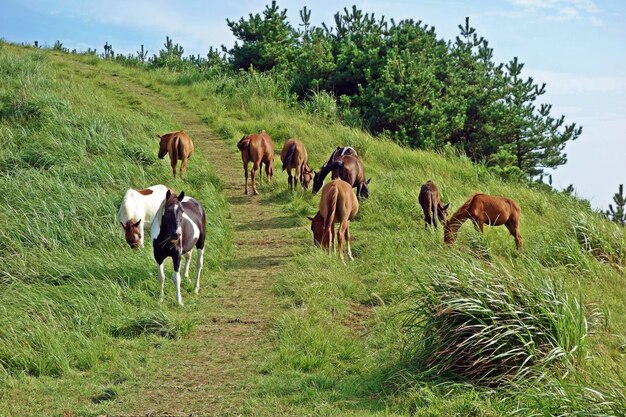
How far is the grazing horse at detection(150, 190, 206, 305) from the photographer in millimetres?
8617

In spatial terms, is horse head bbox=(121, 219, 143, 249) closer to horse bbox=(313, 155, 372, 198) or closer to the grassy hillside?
the grassy hillside

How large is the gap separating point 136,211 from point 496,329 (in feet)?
20.3

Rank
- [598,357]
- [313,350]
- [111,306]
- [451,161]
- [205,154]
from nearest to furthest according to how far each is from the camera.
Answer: [598,357], [313,350], [111,306], [205,154], [451,161]

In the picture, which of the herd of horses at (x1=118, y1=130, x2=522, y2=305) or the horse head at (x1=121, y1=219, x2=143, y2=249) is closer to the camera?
the herd of horses at (x1=118, y1=130, x2=522, y2=305)

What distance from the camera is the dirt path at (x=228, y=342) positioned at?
6.53 m

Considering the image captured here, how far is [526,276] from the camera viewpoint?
23.6ft

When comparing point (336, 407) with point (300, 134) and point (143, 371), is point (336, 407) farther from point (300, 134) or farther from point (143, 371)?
point (300, 134)

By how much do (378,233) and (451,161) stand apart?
8.11m

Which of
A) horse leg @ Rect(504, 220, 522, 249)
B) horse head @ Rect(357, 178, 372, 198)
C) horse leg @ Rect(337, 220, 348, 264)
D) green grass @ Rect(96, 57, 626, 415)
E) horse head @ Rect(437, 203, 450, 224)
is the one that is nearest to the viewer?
green grass @ Rect(96, 57, 626, 415)

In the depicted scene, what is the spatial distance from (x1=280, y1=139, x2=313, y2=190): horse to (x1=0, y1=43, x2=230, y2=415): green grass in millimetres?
1557

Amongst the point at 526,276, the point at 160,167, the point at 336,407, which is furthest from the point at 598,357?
the point at 160,167

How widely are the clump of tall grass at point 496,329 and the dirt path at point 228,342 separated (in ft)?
5.98

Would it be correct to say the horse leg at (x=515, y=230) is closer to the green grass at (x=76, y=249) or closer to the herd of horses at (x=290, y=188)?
the herd of horses at (x=290, y=188)

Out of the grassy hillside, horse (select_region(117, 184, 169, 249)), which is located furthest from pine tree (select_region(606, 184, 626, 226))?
horse (select_region(117, 184, 169, 249))
